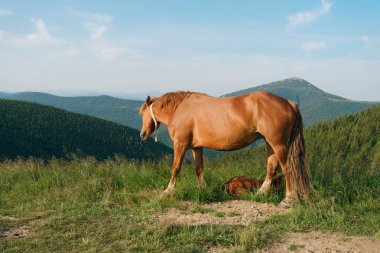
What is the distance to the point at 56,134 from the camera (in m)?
111

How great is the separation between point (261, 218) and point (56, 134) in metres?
113

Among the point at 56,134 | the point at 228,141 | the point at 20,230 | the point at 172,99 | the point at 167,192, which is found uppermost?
the point at 172,99

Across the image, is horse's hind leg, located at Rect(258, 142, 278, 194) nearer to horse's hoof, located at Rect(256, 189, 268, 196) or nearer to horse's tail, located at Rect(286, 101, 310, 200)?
horse's hoof, located at Rect(256, 189, 268, 196)

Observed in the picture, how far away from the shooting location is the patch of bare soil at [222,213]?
555 cm

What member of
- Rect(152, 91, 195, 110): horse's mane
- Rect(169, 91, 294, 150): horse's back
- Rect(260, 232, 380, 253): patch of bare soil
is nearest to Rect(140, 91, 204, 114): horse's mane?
Result: Rect(152, 91, 195, 110): horse's mane

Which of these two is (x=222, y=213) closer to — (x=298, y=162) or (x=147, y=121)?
(x=298, y=162)

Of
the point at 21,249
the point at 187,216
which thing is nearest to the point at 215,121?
the point at 187,216

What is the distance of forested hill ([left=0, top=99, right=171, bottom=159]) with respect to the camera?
96.7 metres

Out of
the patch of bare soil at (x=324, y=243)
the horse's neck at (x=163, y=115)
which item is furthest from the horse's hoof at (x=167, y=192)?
the patch of bare soil at (x=324, y=243)

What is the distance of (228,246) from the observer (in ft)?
14.6

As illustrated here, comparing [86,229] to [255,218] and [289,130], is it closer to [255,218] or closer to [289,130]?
[255,218]

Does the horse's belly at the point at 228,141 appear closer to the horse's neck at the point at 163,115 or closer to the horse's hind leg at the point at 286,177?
the horse's hind leg at the point at 286,177

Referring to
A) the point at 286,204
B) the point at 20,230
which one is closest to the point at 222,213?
the point at 286,204

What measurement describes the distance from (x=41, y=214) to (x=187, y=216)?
236 centimetres
